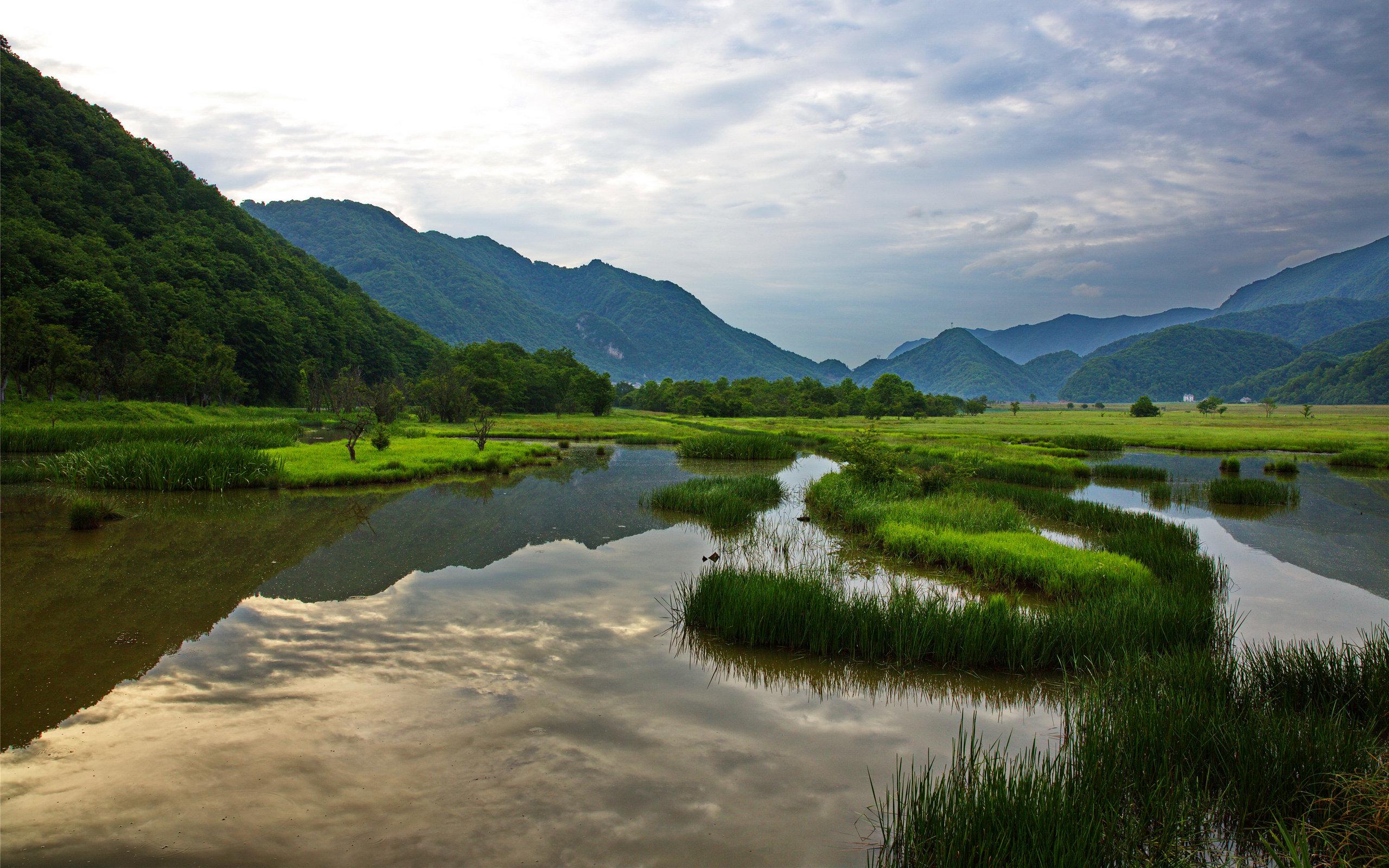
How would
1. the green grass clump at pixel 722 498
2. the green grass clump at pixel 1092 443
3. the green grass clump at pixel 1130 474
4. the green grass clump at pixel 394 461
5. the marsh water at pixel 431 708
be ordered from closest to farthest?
1. the marsh water at pixel 431 708
2. the green grass clump at pixel 722 498
3. the green grass clump at pixel 394 461
4. the green grass clump at pixel 1130 474
5. the green grass clump at pixel 1092 443

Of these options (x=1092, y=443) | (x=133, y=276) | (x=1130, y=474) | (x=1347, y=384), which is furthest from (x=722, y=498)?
(x=1347, y=384)

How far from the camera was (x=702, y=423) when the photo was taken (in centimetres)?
7219

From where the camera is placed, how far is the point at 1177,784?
5.10m

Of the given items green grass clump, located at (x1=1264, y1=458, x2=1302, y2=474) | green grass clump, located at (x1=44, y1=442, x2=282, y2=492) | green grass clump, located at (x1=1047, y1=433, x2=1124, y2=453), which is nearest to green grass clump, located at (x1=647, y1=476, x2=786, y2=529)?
green grass clump, located at (x1=44, y1=442, x2=282, y2=492)

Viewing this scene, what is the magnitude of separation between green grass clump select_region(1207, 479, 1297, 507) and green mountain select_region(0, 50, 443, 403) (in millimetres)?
62873

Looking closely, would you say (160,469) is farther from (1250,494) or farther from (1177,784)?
(1250,494)

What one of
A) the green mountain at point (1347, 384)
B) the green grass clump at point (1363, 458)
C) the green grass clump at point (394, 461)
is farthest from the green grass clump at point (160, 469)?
the green mountain at point (1347, 384)

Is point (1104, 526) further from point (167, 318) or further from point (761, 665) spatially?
point (167, 318)

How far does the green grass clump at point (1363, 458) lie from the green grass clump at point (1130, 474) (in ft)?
51.7

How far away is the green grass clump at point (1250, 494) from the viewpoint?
23141 mm

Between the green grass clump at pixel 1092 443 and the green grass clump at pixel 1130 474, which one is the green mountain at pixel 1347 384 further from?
the green grass clump at pixel 1130 474

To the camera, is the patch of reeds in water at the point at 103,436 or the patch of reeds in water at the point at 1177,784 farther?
the patch of reeds in water at the point at 103,436

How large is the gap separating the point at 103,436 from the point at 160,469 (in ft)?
40.3

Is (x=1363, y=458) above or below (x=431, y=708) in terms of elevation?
above
